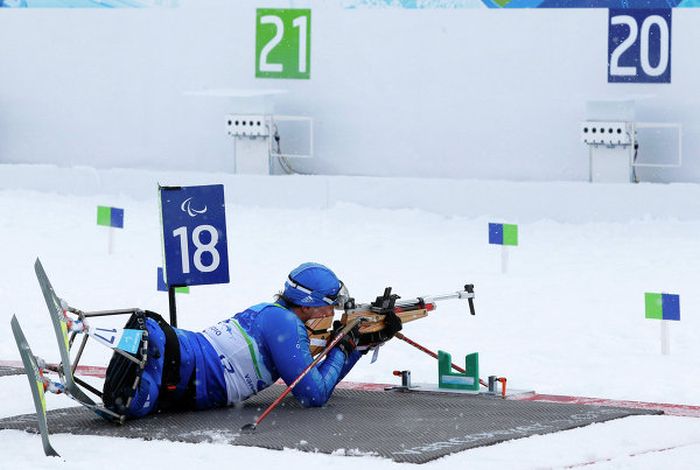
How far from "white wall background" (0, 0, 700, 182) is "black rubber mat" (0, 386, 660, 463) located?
8.15 meters

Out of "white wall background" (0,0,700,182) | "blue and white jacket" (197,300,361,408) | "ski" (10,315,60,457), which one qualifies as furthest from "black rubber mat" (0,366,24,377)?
"white wall background" (0,0,700,182)

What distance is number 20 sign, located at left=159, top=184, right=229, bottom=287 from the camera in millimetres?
7707

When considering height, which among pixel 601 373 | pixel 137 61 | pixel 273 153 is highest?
pixel 137 61

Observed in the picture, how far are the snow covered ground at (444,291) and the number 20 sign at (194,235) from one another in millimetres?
975

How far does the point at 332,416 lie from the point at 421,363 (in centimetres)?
208

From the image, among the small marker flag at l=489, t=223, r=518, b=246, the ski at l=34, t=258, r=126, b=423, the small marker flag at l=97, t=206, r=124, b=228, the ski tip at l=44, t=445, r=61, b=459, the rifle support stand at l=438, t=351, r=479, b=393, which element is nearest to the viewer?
the ski tip at l=44, t=445, r=61, b=459

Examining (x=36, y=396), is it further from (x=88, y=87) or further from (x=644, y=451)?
(x=88, y=87)

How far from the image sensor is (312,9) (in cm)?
1580

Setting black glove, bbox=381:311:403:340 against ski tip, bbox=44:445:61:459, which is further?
black glove, bbox=381:311:403:340

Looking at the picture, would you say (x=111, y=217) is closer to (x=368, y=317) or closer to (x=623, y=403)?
(x=368, y=317)

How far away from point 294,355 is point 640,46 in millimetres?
8752

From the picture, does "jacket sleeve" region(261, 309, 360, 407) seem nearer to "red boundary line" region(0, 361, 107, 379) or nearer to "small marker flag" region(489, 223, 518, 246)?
"red boundary line" region(0, 361, 107, 379)

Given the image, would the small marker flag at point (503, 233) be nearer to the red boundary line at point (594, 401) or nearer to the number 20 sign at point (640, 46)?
the number 20 sign at point (640, 46)

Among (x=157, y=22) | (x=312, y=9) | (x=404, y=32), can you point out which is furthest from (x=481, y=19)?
(x=157, y=22)
